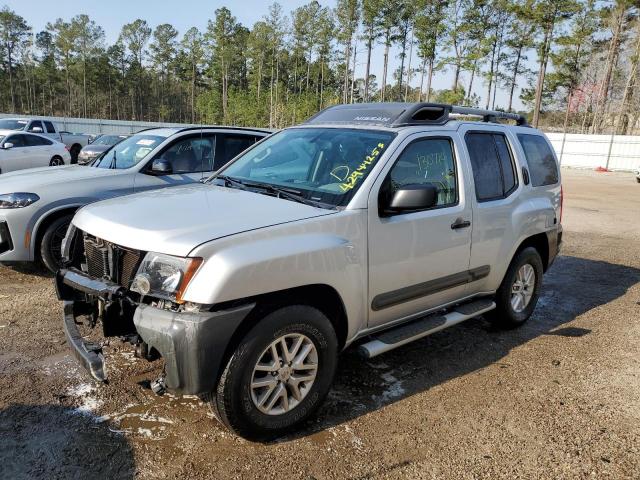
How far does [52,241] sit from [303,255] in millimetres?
4022

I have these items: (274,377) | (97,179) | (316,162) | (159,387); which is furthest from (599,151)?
(159,387)

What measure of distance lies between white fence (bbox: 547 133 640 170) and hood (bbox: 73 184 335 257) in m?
34.4

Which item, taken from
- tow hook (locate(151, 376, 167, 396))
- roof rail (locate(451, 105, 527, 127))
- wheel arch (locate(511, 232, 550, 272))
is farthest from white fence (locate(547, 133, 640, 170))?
tow hook (locate(151, 376, 167, 396))

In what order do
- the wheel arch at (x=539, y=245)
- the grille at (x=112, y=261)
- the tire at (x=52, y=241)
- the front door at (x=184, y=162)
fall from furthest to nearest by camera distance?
1. the front door at (x=184, y=162)
2. the tire at (x=52, y=241)
3. the wheel arch at (x=539, y=245)
4. the grille at (x=112, y=261)

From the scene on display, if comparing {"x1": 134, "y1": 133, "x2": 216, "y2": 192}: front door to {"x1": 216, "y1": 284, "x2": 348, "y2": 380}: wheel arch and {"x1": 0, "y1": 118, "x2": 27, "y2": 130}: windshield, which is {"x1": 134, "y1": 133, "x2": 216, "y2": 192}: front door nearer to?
{"x1": 216, "y1": 284, "x2": 348, "y2": 380}: wheel arch

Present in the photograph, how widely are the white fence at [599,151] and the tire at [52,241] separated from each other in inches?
1327

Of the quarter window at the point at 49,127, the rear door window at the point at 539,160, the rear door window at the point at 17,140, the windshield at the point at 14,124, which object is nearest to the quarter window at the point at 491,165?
the rear door window at the point at 539,160

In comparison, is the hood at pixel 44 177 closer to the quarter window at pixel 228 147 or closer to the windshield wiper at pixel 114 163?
the windshield wiper at pixel 114 163

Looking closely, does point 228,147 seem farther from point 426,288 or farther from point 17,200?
point 426,288

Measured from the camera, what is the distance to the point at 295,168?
3.93 m

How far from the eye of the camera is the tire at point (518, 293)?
15.9ft

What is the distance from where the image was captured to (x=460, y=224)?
4.02m

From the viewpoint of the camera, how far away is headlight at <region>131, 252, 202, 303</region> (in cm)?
268

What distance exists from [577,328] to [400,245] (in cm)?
278
